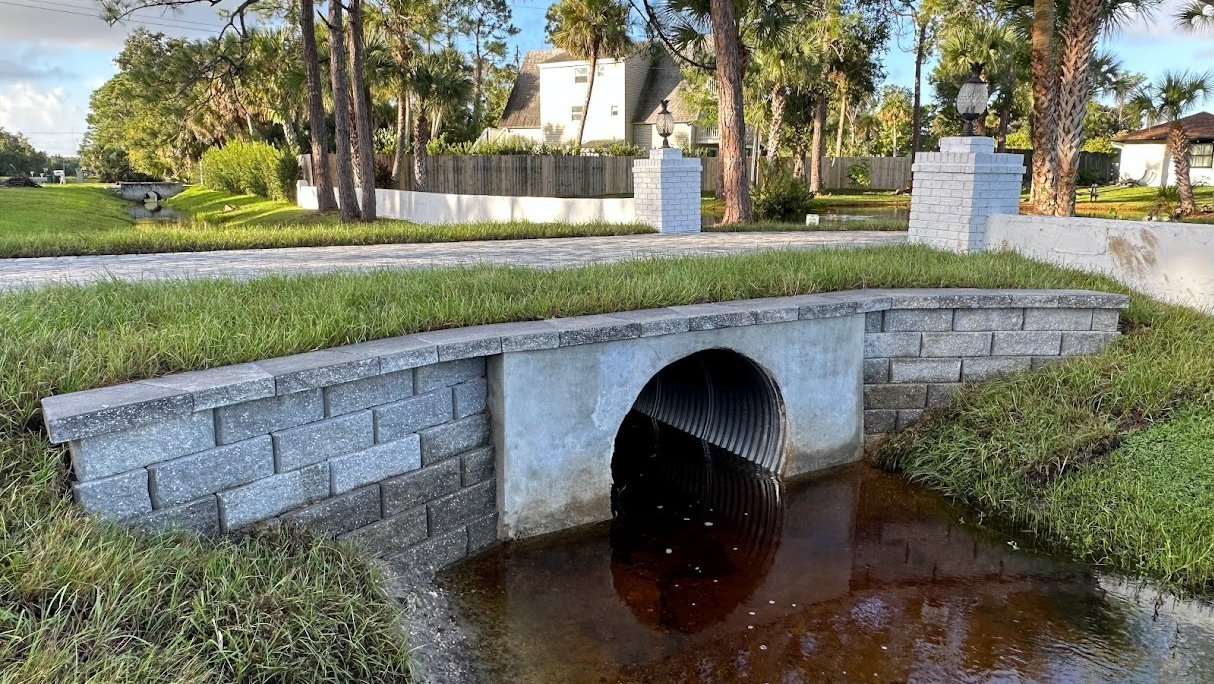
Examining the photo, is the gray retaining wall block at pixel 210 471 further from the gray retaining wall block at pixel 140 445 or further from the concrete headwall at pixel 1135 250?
the concrete headwall at pixel 1135 250

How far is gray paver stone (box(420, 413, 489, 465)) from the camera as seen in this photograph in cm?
484

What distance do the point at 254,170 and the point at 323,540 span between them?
38.9 metres

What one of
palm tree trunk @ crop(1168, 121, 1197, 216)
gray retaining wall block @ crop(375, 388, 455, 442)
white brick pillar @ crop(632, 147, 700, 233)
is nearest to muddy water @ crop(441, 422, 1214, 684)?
gray retaining wall block @ crop(375, 388, 455, 442)

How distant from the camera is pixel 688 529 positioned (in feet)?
18.9

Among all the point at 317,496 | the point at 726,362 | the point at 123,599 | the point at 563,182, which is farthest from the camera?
the point at 563,182

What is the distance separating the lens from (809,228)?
1525 centimetres

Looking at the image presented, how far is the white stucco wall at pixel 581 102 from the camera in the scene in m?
40.4

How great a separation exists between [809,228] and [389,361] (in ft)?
39.2

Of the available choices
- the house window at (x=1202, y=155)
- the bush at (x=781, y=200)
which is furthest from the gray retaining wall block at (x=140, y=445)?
the house window at (x=1202, y=155)

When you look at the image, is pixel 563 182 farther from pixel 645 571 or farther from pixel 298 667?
pixel 298 667

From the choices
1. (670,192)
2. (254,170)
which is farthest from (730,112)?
(254,170)

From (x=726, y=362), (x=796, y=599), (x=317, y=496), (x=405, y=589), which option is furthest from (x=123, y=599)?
(x=726, y=362)

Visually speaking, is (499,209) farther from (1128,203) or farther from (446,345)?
(1128,203)

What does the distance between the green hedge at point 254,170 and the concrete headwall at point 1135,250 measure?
106 ft
